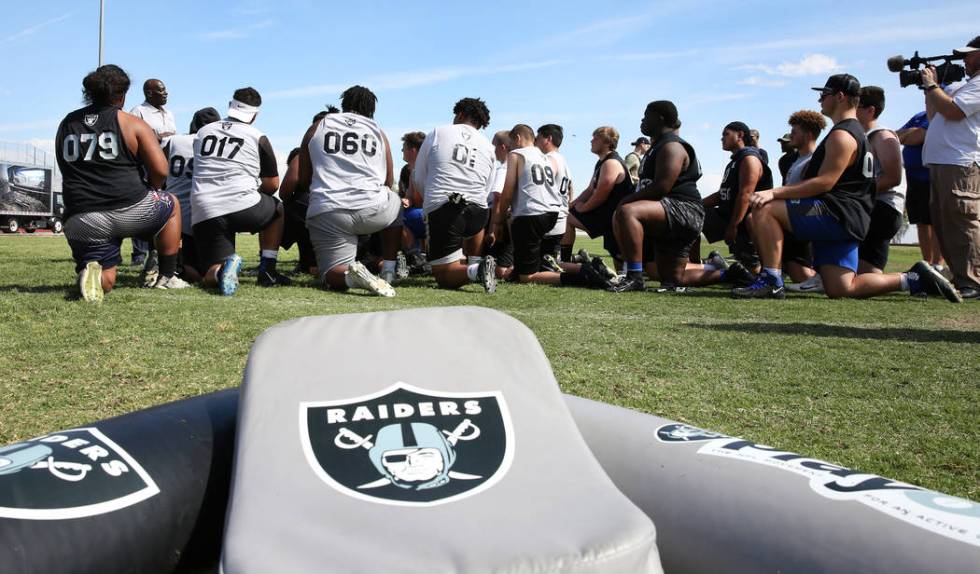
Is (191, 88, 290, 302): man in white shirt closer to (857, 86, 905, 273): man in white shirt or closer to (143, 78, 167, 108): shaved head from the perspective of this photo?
(143, 78, 167, 108): shaved head

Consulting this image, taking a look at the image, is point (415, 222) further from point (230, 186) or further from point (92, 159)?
point (92, 159)

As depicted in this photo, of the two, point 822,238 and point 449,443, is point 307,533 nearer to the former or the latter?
point 449,443

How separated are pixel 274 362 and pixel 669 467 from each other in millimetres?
806

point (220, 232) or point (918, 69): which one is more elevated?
point (918, 69)

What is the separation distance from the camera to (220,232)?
6.30 metres

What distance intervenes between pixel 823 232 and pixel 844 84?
1200mm

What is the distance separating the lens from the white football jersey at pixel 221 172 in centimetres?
627

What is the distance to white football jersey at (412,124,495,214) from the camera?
6.89 m

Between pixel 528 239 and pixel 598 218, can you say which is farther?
pixel 598 218

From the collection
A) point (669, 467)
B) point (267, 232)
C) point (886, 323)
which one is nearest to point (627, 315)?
point (886, 323)

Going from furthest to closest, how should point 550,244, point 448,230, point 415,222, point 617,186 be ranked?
point 415,222 → point 550,244 → point 617,186 → point 448,230

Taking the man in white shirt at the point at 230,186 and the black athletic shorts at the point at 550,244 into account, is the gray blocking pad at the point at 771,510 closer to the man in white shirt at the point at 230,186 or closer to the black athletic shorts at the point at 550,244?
the man in white shirt at the point at 230,186

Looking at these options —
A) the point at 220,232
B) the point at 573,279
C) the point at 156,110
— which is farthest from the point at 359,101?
the point at 156,110

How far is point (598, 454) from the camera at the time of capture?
1.63 metres
